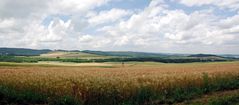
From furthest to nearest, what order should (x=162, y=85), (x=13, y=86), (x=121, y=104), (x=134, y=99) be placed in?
(x=162, y=85) → (x=13, y=86) → (x=134, y=99) → (x=121, y=104)

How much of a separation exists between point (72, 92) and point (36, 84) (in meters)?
2.42

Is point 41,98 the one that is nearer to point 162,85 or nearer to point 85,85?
point 85,85

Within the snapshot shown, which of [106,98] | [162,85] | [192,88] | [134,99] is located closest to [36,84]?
[106,98]

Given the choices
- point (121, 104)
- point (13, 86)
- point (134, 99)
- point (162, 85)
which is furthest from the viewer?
point (162, 85)

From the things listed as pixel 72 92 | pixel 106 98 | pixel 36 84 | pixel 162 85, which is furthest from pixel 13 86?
pixel 162 85

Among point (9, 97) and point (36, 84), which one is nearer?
point (9, 97)

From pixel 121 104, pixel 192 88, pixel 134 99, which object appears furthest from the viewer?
pixel 192 88

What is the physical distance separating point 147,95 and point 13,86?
6894 mm

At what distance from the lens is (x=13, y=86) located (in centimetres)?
1689

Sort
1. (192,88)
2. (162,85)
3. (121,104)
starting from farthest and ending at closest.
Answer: (192,88) → (162,85) → (121,104)

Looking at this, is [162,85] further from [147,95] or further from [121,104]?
[121,104]

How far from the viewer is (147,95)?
16.5 metres

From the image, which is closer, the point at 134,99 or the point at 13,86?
the point at 134,99

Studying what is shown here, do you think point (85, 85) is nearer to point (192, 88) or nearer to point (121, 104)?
point (121, 104)
